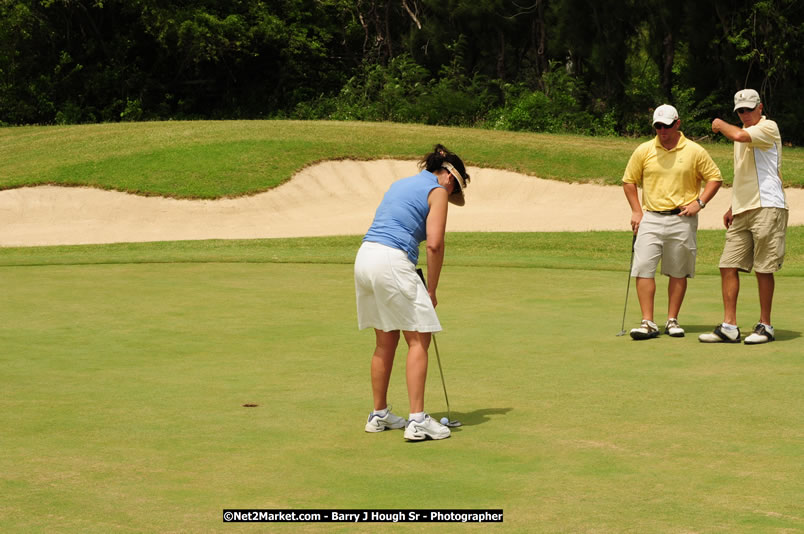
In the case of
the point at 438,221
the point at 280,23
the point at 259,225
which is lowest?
the point at 259,225

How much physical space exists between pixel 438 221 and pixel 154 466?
200 centimetres

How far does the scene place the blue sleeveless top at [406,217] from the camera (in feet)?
20.1

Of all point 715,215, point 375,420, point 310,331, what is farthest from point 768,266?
point 715,215

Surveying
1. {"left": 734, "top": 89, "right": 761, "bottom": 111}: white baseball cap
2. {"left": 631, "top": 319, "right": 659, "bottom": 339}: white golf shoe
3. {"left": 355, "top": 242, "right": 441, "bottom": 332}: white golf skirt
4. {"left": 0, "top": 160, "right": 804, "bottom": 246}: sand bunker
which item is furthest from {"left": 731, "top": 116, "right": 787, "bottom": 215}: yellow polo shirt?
{"left": 0, "top": 160, "right": 804, "bottom": 246}: sand bunker

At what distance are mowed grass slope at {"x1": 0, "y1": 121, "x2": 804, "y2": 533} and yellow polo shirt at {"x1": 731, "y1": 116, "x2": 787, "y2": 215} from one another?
44.6 inches

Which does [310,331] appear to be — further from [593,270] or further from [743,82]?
[743,82]

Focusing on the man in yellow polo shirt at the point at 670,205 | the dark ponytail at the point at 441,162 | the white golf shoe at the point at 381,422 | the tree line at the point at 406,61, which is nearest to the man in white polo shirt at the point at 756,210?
the man in yellow polo shirt at the point at 670,205

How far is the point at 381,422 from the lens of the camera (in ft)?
19.9

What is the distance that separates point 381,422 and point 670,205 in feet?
15.1

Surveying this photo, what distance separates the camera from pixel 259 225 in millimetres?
25016

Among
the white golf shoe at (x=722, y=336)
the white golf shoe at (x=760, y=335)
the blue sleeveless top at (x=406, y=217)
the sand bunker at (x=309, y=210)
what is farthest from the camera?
the sand bunker at (x=309, y=210)

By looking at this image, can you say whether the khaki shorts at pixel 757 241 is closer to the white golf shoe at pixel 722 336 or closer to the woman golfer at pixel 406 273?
the white golf shoe at pixel 722 336

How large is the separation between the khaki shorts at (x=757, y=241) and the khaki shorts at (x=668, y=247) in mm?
327

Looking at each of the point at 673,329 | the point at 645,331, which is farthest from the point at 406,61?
the point at 645,331
